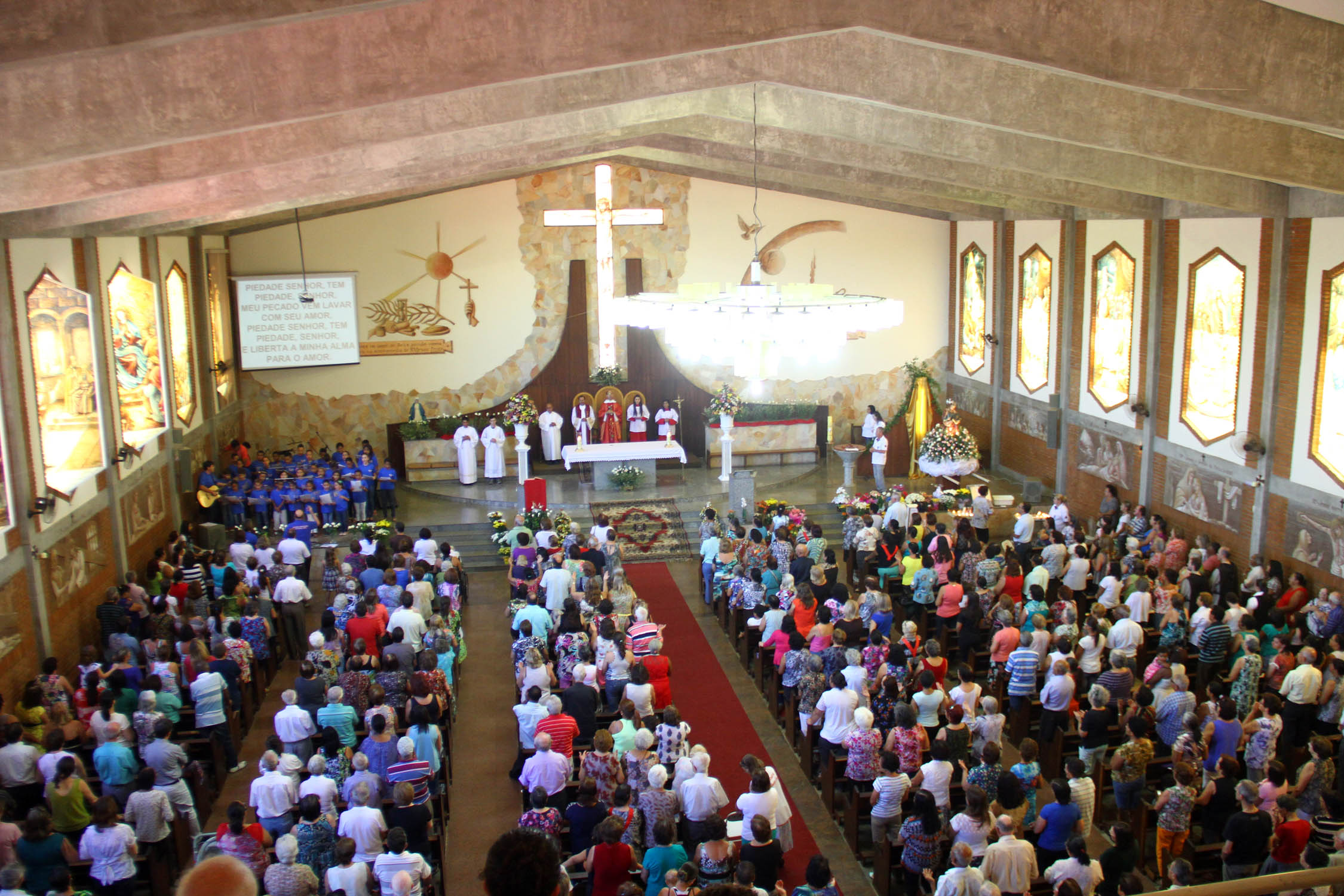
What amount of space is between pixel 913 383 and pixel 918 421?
821mm

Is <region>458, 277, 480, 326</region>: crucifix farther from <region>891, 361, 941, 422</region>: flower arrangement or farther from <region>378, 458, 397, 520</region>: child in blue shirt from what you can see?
<region>891, 361, 941, 422</region>: flower arrangement

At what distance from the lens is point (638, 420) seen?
22.2 m

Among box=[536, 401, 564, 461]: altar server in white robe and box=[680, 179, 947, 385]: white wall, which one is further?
box=[680, 179, 947, 385]: white wall

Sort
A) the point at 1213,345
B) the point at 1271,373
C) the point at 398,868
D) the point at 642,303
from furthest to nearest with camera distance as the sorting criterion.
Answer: the point at 1213,345 → the point at 1271,373 → the point at 642,303 → the point at 398,868

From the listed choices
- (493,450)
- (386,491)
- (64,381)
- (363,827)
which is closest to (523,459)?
(493,450)

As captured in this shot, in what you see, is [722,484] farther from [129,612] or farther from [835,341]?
[835,341]

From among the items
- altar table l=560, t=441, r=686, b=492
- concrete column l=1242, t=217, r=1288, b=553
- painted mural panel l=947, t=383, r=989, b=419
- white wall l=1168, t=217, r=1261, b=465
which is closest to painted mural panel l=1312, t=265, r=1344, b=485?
concrete column l=1242, t=217, r=1288, b=553

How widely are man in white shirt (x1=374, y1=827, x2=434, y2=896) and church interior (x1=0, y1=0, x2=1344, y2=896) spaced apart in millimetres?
104

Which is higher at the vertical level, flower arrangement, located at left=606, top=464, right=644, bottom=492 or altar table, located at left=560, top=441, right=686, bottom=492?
altar table, located at left=560, top=441, right=686, bottom=492

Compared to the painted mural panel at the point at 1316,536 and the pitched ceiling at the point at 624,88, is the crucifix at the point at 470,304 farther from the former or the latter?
the painted mural panel at the point at 1316,536

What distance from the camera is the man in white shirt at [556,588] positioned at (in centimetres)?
1266

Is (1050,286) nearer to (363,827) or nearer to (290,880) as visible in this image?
(363,827)

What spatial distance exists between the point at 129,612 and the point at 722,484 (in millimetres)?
10685

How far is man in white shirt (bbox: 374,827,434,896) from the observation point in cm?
703
